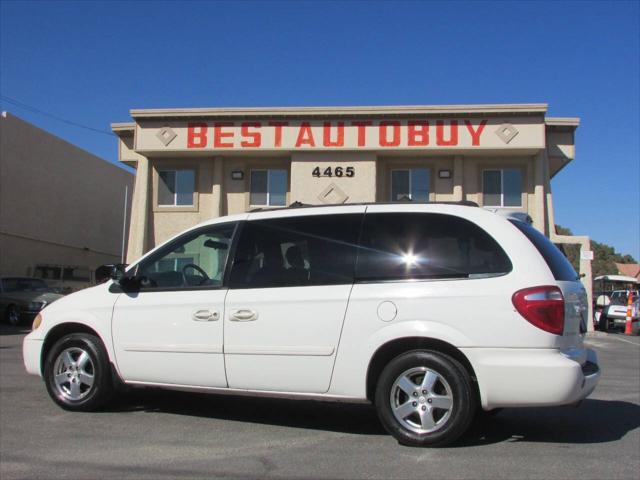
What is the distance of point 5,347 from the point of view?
1316 centimetres

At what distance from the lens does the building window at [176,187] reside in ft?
77.2

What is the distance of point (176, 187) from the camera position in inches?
930

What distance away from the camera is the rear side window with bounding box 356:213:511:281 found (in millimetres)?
5129

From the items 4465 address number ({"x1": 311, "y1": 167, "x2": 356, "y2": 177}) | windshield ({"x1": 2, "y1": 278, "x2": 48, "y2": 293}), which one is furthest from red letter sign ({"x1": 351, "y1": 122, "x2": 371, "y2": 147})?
windshield ({"x1": 2, "y1": 278, "x2": 48, "y2": 293})

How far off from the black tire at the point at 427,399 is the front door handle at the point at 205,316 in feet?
5.08

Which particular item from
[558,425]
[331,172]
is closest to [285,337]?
[558,425]

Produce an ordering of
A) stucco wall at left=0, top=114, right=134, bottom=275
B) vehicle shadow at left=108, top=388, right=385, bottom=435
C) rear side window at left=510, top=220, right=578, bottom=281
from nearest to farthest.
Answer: rear side window at left=510, top=220, right=578, bottom=281 < vehicle shadow at left=108, top=388, right=385, bottom=435 < stucco wall at left=0, top=114, right=134, bottom=275

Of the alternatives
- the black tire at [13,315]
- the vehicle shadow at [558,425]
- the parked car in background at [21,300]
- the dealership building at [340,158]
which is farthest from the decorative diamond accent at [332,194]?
the vehicle shadow at [558,425]

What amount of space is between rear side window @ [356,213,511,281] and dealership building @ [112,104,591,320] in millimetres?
15912

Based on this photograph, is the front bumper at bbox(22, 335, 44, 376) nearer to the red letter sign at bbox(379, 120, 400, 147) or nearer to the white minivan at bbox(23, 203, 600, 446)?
the white minivan at bbox(23, 203, 600, 446)

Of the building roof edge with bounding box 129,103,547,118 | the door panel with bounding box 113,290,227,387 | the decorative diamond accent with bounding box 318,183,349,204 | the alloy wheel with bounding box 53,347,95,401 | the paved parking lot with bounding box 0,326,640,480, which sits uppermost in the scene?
the building roof edge with bounding box 129,103,547,118

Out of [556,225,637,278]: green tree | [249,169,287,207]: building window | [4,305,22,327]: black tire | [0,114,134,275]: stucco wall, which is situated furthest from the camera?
[556,225,637,278]: green tree

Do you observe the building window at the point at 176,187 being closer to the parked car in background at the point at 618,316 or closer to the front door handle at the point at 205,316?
the parked car in background at the point at 618,316

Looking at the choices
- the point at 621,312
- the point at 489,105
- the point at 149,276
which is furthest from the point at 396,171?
the point at 149,276
